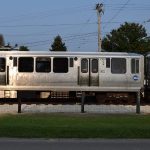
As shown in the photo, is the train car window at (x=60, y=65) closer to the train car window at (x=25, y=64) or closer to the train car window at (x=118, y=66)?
the train car window at (x=25, y=64)

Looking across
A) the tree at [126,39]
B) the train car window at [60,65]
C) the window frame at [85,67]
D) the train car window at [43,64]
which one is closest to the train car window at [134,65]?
the window frame at [85,67]

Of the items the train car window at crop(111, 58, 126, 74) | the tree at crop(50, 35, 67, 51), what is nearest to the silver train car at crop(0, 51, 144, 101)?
the train car window at crop(111, 58, 126, 74)

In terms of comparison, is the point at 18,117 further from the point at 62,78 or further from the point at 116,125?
the point at 62,78

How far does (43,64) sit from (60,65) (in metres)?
0.98

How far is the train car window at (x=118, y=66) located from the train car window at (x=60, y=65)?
270 centimetres

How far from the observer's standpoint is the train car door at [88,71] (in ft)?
104

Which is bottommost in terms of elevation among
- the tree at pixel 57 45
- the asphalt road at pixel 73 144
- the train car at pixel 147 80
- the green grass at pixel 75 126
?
the asphalt road at pixel 73 144

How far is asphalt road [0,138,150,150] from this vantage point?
42.2ft

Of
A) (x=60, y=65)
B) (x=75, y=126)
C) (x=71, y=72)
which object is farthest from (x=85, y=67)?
(x=75, y=126)

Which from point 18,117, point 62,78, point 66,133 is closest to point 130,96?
point 62,78

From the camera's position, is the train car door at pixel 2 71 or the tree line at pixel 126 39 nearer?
the train car door at pixel 2 71

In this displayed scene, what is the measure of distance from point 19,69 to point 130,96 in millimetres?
6605

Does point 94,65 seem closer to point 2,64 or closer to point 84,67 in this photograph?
point 84,67

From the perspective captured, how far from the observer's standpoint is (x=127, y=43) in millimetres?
86562
